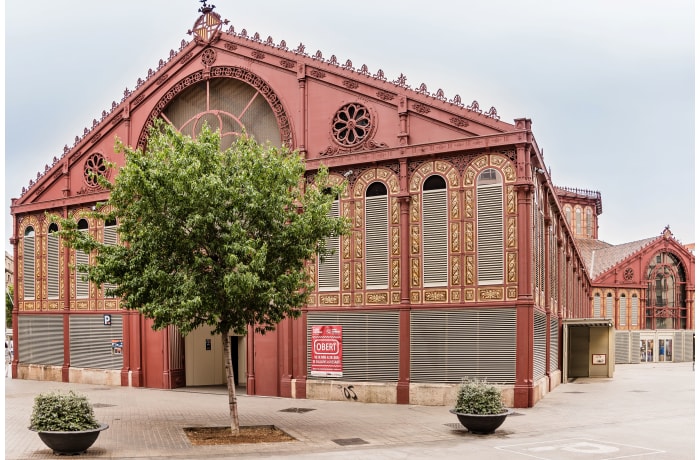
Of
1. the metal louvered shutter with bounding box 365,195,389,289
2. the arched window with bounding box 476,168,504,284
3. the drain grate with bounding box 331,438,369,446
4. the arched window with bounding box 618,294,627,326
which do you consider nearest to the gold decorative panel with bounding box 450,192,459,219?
the arched window with bounding box 476,168,504,284

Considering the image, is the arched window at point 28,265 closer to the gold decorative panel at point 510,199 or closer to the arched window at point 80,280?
the arched window at point 80,280

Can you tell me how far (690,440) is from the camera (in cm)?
1898

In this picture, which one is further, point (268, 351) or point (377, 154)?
point (268, 351)

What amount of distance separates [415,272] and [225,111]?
10672 mm

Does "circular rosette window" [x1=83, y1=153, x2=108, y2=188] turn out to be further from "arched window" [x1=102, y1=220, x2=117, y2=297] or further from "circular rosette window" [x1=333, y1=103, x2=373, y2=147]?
"circular rosette window" [x1=333, y1=103, x2=373, y2=147]

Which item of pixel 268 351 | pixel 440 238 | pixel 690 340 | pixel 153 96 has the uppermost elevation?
pixel 153 96

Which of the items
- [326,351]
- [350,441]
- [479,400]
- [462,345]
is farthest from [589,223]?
[350,441]

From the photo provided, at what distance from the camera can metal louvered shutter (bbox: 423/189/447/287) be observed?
26.4 m

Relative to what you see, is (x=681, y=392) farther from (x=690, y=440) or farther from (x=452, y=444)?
(x=452, y=444)

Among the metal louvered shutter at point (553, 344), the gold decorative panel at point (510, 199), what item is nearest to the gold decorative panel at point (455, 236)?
the gold decorative panel at point (510, 199)

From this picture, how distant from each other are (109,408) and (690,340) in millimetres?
56398

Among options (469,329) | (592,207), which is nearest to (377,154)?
(469,329)

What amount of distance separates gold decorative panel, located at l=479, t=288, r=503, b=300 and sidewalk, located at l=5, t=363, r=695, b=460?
3.62 m

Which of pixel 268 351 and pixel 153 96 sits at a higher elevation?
pixel 153 96
